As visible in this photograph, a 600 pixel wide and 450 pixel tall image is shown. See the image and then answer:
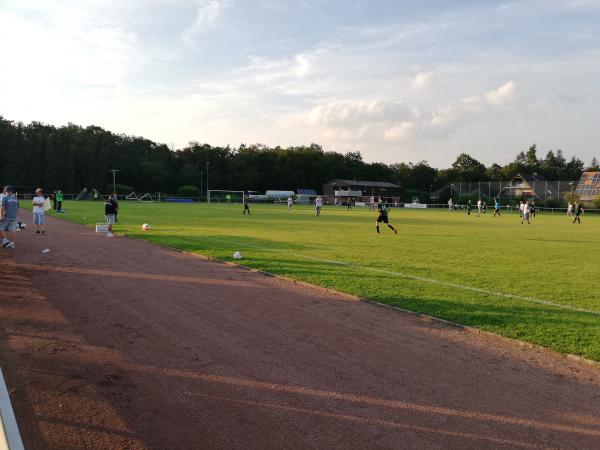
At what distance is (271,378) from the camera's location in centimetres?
500

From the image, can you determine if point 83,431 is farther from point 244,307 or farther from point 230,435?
point 244,307

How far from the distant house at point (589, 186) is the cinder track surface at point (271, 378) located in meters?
83.7

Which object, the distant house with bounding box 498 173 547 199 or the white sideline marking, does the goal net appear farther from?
the white sideline marking

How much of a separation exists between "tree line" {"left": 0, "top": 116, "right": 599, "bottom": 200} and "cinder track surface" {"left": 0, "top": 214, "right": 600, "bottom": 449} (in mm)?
89043

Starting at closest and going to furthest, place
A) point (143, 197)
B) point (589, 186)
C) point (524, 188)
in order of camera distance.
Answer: point (589, 186)
point (143, 197)
point (524, 188)

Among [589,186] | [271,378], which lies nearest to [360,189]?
[589,186]

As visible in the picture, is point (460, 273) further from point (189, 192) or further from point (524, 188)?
point (524, 188)

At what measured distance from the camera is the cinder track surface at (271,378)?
3904 millimetres

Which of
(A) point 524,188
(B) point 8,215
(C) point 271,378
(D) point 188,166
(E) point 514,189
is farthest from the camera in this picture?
(D) point 188,166

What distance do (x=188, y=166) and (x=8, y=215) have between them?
97901mm

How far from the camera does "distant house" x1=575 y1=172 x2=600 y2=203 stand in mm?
77925

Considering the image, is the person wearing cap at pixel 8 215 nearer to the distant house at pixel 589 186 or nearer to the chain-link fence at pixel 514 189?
the chain-link fence at pixel 514 189

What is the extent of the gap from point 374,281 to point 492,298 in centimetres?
248

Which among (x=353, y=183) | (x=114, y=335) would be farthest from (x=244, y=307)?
(x=353, y=183)
